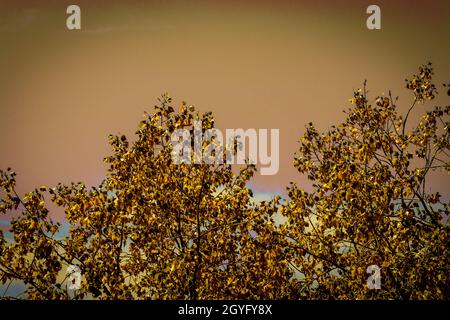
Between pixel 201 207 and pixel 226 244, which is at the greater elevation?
pixel 201 207

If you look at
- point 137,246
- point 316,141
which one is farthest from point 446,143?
point 137,246

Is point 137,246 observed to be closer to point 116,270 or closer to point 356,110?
point 116,270

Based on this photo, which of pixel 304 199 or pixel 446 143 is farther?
pixel 304 199

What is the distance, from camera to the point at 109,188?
15.8 meters

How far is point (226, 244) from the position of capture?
1714 centimetres


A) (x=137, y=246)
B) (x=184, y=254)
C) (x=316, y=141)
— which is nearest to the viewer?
(x=184, y=254)
